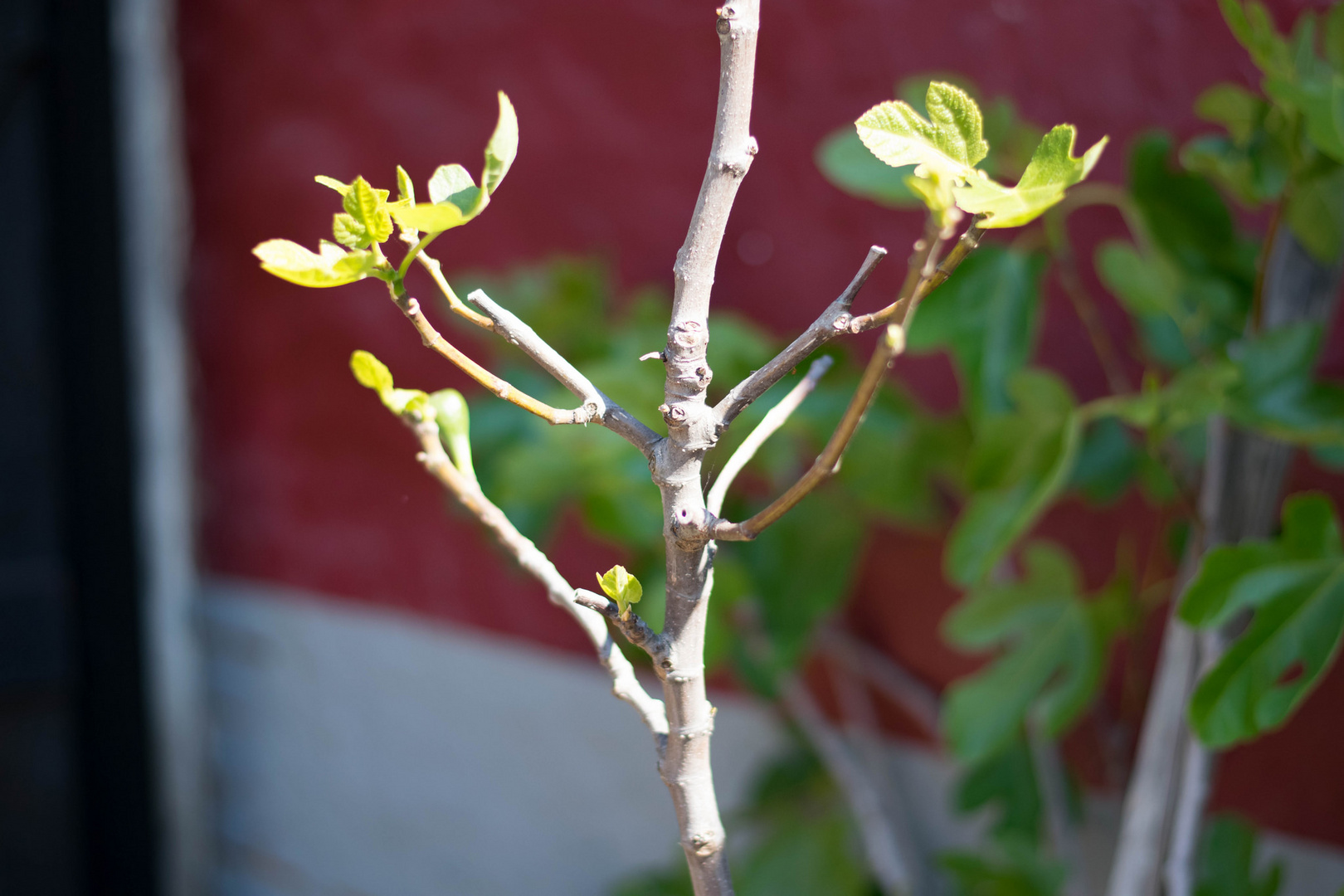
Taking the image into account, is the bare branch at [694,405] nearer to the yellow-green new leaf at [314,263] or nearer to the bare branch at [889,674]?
the yellow-green new leaf at [314,263]

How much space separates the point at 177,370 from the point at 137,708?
0.65m

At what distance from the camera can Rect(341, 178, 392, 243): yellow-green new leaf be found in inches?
11.9

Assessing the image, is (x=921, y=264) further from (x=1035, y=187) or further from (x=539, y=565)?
(x=539, y=565)

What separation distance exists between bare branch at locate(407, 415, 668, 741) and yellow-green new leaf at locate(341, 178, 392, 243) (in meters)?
0.06

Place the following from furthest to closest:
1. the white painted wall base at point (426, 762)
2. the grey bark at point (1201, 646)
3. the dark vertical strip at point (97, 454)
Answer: the dark vertical strip at point (97, 454)
the white painted wall base at point (426, 762)
the grey bark at point (1201, 646)

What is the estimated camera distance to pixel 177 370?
72.5 inches

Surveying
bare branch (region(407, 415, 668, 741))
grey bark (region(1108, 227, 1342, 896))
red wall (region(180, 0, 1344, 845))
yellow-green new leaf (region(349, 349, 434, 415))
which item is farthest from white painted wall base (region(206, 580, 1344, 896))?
yellow-green new leaf (region(349, 349, 434, 415))

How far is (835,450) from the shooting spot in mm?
304

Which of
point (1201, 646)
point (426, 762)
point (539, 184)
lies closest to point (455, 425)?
point (1201, 646)

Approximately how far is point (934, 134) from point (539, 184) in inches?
45.6

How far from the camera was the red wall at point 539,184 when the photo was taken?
962mm

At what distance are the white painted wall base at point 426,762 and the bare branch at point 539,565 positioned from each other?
929 millimetres

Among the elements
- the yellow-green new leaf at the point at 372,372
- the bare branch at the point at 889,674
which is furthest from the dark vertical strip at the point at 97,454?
the yellow-green new leaf at the point at 372,372

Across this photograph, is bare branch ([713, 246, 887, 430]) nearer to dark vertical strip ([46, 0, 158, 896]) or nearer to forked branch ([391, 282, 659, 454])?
forked branch ([391, 282, 659, 454])
